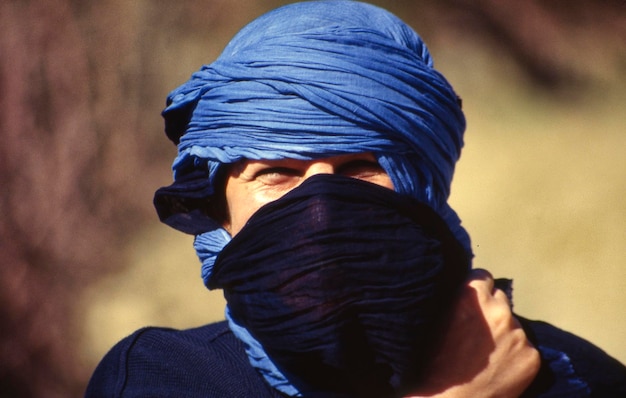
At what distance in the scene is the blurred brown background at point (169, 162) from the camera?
2541 millimetres

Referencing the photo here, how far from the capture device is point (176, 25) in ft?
8.59

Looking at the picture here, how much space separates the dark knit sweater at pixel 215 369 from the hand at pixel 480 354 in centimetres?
9

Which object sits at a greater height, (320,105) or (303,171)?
(320,105)

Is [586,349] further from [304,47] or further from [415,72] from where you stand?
[304,47]


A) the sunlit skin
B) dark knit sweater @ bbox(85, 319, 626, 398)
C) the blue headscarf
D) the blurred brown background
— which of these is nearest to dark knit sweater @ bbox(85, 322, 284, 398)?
dark knit sweater @ bbox(85, 319, 626, 398)

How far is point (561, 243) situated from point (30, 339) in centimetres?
184

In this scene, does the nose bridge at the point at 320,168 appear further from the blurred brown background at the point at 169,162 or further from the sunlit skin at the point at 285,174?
the blurred brown background at the point at 169,162

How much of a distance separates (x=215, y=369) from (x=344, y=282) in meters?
0.41

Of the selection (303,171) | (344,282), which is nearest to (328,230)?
(344,282)

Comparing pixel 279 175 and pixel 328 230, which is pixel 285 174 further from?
pixel 328 230

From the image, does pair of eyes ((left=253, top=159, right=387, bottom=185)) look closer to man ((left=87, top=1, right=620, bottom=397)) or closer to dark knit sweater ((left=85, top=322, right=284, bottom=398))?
man ((left=87, top=1, right=620, bottom=397))

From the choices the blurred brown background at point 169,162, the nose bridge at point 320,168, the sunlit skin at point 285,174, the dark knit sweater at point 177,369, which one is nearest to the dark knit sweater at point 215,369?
the dark knit sweater at point 177,369

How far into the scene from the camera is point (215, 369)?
5.02 ft

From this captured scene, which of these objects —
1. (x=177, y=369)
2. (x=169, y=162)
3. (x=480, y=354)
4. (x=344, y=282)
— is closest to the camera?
(x=344, y=282)
